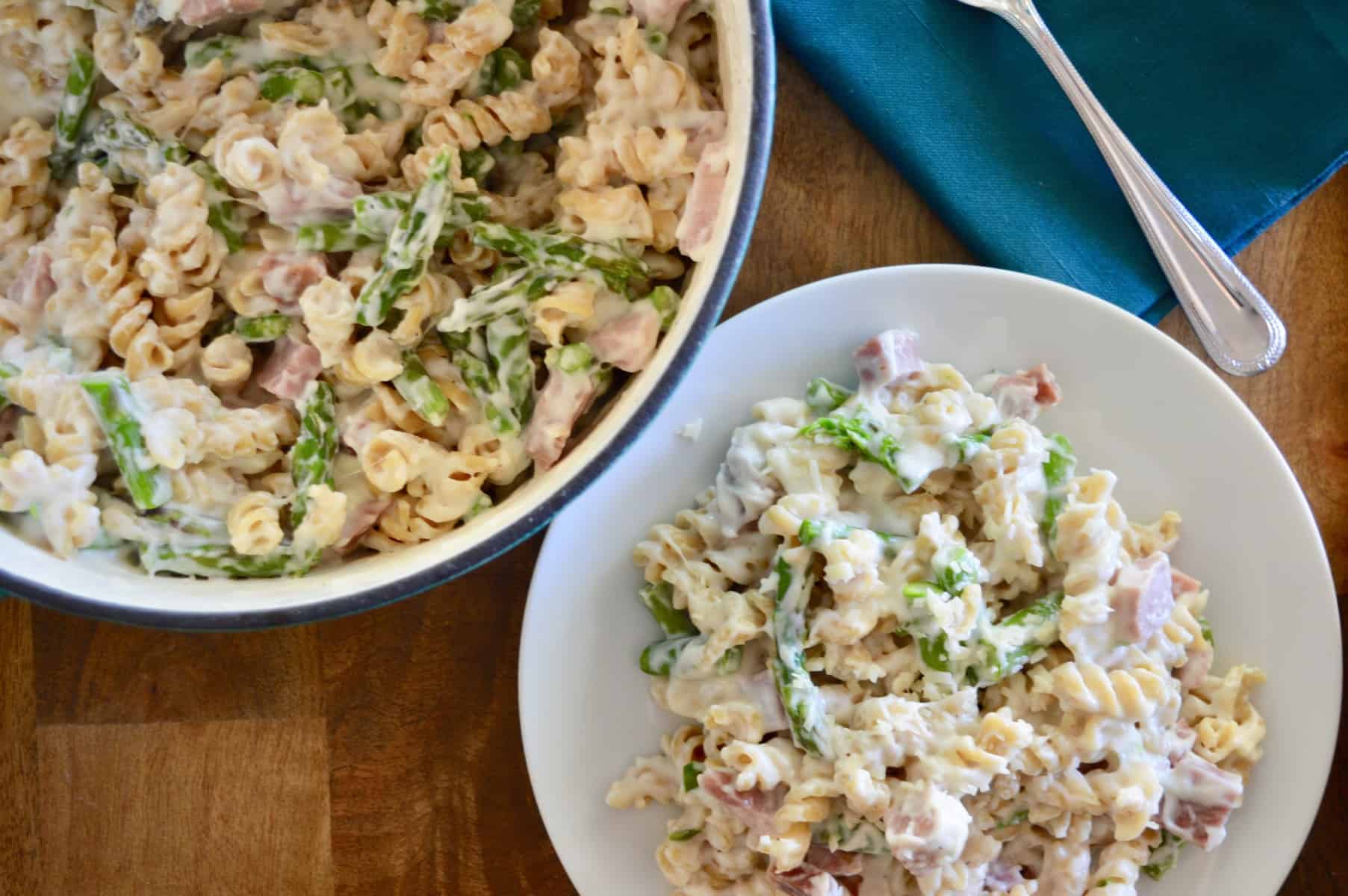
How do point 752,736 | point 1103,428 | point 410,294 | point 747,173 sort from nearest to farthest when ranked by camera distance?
point 747,173, point 410,294, point 752,736, point 1103,428

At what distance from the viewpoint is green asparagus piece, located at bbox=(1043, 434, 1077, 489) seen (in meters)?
1.15

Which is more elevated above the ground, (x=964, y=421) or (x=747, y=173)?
(x=747, y=173)

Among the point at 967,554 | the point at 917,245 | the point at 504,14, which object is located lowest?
the point at 967,554

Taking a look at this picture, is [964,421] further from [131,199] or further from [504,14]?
[131,199]

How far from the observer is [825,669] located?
1103mm

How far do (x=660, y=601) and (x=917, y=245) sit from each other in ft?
1.55

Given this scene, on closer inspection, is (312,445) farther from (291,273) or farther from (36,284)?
(36,284)

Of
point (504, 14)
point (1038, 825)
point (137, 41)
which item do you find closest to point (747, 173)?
point (504, 14)

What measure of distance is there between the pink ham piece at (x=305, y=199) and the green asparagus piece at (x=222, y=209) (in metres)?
0.04

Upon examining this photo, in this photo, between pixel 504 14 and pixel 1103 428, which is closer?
pixel 504 14

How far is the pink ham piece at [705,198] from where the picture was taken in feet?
2.87

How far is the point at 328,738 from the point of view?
1259mm

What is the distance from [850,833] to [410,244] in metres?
0.68

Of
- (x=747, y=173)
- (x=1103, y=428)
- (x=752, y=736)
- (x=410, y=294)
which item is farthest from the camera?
(x=1103, y=428)
